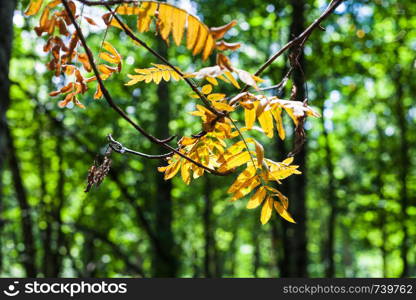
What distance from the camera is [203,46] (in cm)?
73

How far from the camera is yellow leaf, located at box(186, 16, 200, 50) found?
73cm

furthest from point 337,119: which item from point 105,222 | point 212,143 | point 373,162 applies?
point 212,143

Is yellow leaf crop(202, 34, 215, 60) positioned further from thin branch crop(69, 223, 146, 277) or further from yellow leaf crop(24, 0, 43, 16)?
thin branch crop(69, 223, 146, 277)

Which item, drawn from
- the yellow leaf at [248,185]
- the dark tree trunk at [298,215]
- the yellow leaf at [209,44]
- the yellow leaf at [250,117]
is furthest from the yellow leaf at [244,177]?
the dark tree trunk at [298,215]

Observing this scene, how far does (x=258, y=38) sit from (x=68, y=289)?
5.65 metres

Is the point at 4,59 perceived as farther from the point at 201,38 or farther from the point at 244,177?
the point at 201,38

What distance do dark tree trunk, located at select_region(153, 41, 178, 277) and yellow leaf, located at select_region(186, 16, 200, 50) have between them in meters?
6.13

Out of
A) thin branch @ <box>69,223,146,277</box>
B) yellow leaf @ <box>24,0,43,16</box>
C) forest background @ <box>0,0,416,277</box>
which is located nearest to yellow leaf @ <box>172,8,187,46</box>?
yellow leaf @ <box>24,0,43,16</box>

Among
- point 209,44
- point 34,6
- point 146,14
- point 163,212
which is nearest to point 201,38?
point 209,44

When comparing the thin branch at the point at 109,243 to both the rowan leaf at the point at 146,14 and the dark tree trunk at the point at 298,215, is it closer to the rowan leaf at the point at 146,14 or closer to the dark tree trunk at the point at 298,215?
the dark tree trunk at the point at 298,215

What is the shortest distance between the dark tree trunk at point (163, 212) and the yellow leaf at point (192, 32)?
20.1 ft

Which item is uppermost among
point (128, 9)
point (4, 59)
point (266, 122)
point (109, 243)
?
point (4, 59)

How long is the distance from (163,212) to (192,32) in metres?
6.75

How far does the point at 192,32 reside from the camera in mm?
732
